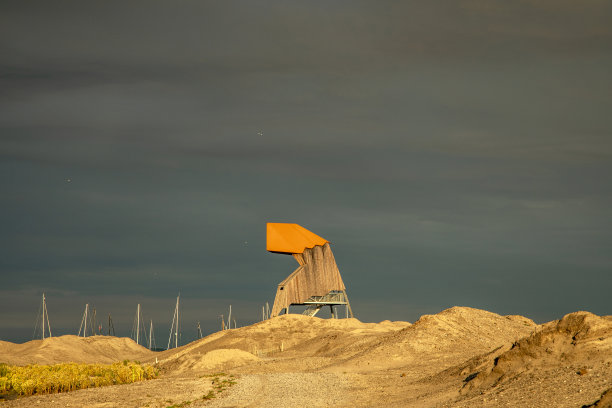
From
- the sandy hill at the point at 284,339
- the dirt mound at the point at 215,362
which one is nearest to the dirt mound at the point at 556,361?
the dirt mound at the point at 215,362

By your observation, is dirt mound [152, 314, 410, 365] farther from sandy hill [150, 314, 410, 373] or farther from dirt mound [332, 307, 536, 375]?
dirt mound [332, 307, 536, 375]

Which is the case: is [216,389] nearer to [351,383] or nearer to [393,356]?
[351,383]

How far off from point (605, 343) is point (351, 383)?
12.2m

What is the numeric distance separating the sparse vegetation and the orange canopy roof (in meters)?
32.9

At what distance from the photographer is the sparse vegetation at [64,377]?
111ft

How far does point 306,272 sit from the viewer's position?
71.9 m

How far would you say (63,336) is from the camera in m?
79.8

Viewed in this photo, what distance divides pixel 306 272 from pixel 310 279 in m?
1.09

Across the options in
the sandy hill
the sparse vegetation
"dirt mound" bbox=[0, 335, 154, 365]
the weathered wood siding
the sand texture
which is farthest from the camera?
Answer: the weathered wood siding

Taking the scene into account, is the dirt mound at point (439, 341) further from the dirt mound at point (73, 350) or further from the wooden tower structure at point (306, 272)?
the dirt mound at point (73, 350)

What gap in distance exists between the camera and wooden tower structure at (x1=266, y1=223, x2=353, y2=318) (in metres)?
70.1

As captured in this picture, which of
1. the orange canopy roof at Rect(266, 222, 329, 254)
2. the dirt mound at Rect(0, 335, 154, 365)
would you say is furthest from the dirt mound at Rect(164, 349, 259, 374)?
the orange canopy roof at Rect(266, 222, 329, 254)

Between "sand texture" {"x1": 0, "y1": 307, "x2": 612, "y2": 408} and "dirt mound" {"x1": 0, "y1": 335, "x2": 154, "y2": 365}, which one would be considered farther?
"dirt mound" {"x1": 0, "y1": 335, "x2": 154, "y2": 365}

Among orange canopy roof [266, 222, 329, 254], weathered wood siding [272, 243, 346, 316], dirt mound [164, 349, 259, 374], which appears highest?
orange canopy roof [266, 222, 329, 254]
